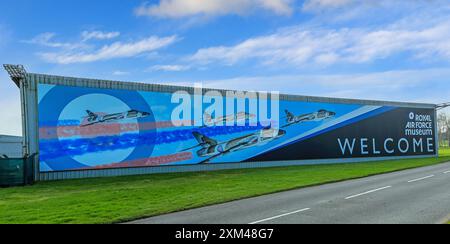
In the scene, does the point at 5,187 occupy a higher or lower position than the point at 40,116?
lower

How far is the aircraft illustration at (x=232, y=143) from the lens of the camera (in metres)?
33.8

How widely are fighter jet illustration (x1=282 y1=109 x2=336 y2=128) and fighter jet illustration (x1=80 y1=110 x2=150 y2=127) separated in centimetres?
1417

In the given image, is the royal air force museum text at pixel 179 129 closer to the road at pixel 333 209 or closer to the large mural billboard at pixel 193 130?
the large mural billboard at pixel 193 130

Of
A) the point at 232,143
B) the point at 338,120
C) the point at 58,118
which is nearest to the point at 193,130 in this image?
the point at 232,143

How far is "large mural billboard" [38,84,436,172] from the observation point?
27.5 meters

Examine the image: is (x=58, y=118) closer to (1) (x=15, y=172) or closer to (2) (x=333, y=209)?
(1) (x=15, y=172)

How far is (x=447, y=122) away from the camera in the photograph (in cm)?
12044

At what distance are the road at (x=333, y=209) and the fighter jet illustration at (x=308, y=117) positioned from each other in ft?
72.7

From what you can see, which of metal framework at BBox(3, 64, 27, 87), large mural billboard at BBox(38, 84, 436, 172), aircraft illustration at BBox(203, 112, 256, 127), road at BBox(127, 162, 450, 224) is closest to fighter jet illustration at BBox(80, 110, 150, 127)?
large mural billboard at BBox(38, 84, 436, 172)

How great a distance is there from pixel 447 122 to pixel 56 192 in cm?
12265

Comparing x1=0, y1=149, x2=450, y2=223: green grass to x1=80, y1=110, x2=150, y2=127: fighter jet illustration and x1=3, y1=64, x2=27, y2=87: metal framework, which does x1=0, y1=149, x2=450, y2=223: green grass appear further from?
x1=3, y1=64, x2=27, y2=87: metal framework

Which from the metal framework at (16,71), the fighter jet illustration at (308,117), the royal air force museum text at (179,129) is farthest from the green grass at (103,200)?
the fighter jet illustration at (308,117)
